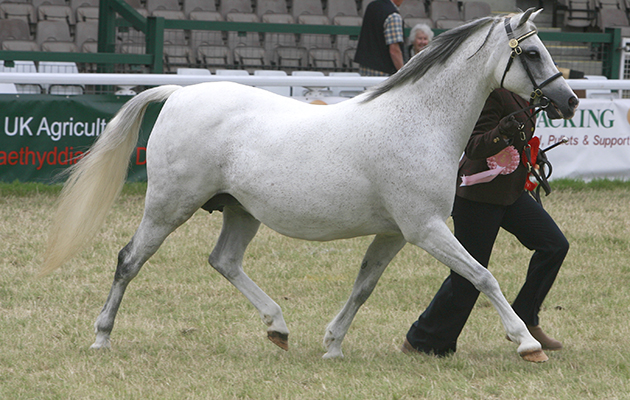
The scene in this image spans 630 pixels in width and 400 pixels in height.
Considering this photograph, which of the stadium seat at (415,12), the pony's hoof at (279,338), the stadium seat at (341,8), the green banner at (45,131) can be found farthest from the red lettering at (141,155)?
the stadium seat at (415,12)

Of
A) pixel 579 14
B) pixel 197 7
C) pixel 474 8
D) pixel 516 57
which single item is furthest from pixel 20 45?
pixel 579 14

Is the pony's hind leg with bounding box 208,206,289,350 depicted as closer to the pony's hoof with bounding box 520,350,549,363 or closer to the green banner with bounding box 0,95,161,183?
the pony's hoof with bounding box 520,350,549,363

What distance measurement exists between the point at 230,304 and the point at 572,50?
10.1 metres

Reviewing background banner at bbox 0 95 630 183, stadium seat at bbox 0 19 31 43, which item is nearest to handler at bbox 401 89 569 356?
background banner at bbox 0 95 630 183

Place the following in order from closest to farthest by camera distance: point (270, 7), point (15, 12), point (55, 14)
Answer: point (15, 12) → point (55, 14) → point (270, 7)

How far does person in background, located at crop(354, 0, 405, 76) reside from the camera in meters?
9.24

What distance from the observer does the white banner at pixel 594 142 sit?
31.3ft

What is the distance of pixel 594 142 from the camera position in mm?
9656

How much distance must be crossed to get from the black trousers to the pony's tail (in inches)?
74.9

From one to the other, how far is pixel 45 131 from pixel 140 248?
444 cm

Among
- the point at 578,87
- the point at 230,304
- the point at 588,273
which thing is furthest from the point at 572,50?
the point at 230,304

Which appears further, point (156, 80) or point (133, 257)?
point (156, 80)

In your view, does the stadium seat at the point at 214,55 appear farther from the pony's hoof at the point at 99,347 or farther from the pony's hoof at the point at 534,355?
the pony's hoof at the point at 534,355

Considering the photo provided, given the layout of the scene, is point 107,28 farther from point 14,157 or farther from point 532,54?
point 532,54
